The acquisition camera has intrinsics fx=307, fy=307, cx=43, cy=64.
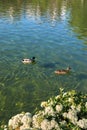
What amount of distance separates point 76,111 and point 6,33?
38.0 m

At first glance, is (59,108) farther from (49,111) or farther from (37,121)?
(37,121)

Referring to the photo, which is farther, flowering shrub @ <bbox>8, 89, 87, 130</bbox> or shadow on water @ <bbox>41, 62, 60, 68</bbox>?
shadow on water @ <bbox>41, 62, 60, 68</bbox>

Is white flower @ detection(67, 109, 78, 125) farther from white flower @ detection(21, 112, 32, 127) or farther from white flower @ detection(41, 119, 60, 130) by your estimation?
white flower @ detection(21, 112, 32, 127)

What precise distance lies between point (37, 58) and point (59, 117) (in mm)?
23078

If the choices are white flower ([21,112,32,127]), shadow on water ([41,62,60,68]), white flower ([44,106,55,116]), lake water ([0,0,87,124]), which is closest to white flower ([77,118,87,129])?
white flower ([44,106,55,116])

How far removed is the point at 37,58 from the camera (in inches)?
1538

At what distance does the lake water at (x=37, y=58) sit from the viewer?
92.6 feet

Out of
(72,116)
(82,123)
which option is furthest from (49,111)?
(82,123)

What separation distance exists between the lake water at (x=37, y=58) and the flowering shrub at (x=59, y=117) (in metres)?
8.30

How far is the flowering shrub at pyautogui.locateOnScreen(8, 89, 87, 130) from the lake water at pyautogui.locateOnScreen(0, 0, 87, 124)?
27.2 ft

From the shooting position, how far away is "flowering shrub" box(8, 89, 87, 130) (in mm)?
15203

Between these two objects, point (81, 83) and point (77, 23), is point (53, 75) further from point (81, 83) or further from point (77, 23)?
point (77, 23)

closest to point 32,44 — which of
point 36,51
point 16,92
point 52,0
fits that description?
point 36,51

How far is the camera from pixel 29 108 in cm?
2597
